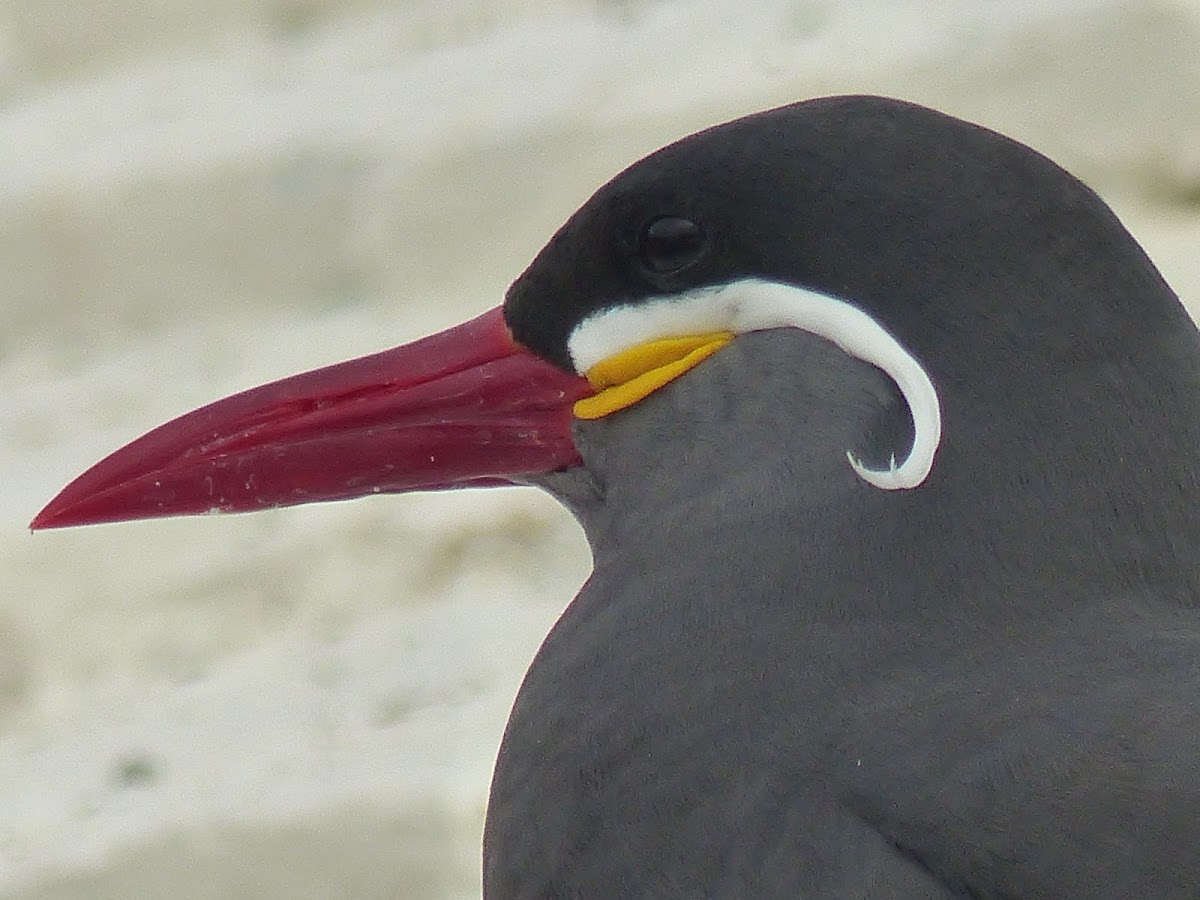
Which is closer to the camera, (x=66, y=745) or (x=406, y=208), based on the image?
(x=66, y=745)

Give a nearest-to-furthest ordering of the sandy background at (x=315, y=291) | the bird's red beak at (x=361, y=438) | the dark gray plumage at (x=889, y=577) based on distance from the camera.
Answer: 1. the dark gray plumage at (x=889, y=577)
2. the bird's red beak at (x=361, y=438)
3. the sandy background at (x=315, y=291)

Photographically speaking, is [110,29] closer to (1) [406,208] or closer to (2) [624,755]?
(1) [406,208]

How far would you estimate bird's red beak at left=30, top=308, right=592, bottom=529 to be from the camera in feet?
5.94

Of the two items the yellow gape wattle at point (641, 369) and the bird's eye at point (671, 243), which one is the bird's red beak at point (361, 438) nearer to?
the yellow gape wattle at point (641, 369)

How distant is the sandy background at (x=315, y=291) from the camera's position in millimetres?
2742

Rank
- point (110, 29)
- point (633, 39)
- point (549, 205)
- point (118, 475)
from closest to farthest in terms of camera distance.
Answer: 1. point (118, 475)
2. point (549, 205)
3. point (633, 39)
4. point (110, 29)

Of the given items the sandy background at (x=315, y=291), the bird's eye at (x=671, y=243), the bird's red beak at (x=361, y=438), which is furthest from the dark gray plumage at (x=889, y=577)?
the sandy background at (x=315, y=291)

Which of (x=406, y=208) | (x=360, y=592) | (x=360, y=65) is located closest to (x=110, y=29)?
(x=360, y=65)

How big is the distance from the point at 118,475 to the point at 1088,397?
29.6 inches

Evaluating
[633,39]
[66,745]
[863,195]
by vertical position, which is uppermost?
[633,39]

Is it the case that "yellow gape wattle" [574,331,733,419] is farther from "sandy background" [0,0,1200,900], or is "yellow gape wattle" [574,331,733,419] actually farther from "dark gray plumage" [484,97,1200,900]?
"sandy background" [0,0,1200,900]

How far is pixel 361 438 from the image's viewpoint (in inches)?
72.0

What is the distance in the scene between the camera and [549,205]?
3.58 meters

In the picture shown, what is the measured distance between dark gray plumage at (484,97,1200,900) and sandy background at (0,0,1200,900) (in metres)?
1.09
